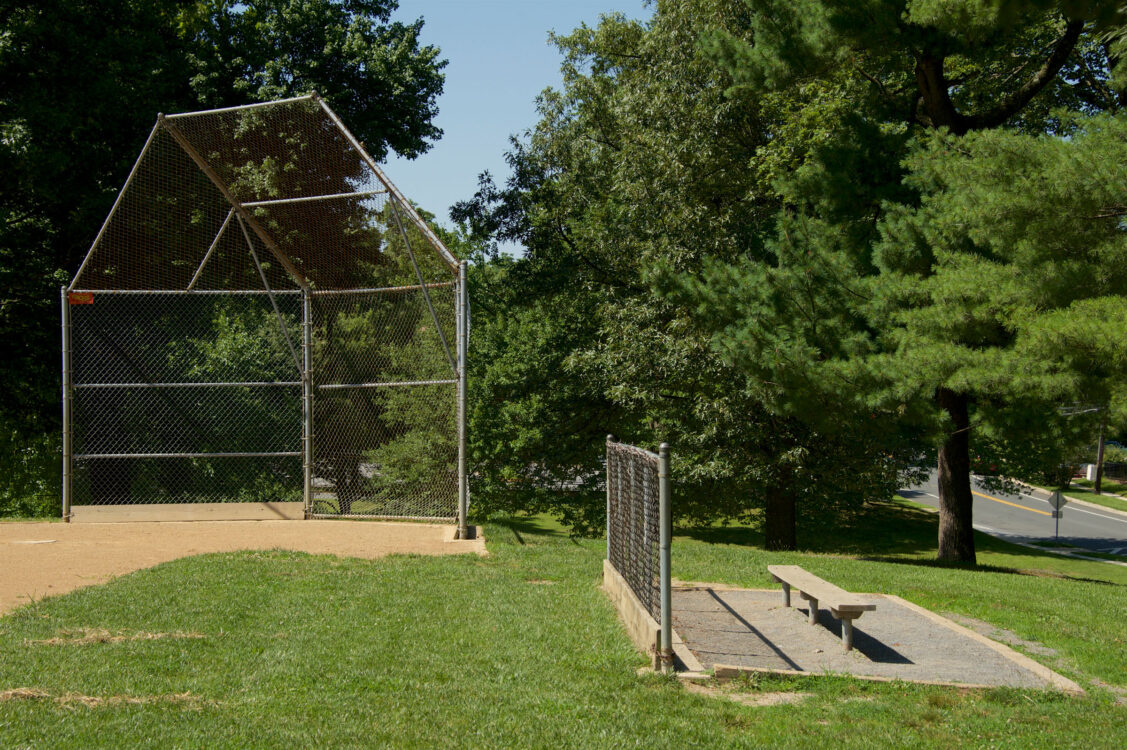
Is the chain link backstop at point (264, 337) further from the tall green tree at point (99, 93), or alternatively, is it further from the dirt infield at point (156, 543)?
the tall green tree at point (99, 93)

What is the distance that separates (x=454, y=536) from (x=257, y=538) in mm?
2303

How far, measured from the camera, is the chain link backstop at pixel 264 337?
37.2 feet

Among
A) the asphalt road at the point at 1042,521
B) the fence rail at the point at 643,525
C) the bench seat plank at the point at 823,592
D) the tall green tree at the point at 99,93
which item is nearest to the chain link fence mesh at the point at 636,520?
the fence rail at the point at 643,525

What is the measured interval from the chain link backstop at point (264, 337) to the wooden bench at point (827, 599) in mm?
4063

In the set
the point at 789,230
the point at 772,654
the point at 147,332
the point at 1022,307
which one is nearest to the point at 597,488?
the point at 789,230

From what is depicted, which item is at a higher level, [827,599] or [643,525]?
[643,525]

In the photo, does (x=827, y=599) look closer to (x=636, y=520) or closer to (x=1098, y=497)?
(x=636, y=520)

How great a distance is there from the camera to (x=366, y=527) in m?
11.5

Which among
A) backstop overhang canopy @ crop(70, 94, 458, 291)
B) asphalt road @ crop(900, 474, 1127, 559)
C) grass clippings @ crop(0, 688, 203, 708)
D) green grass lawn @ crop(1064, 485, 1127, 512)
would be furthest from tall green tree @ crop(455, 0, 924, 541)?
green grass lawn @ crop(1064, 485, 1127, 512)

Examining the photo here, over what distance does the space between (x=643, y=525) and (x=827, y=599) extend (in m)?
1.51

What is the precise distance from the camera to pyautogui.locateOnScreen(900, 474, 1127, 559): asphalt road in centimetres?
3023

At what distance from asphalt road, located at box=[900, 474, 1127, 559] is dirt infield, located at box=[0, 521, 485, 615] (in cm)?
2256

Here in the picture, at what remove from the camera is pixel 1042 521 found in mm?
35688

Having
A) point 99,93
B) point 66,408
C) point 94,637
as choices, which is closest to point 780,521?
point 66,408
